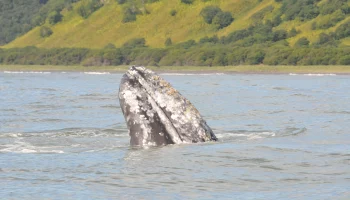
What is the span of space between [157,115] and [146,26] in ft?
350

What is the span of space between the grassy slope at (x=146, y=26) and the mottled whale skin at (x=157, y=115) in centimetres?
9512

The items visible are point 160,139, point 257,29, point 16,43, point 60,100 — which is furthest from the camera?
point 16,43

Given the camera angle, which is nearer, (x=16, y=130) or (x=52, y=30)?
(x=16, y=130)

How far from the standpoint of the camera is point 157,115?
12961mm

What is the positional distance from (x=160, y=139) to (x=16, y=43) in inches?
4709

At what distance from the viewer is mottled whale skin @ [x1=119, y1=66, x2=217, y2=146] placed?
12.9 meters

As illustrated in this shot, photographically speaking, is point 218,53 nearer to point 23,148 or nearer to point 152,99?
point 23,148

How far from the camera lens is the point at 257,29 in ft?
335

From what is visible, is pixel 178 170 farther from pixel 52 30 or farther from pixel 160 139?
pixel 52 30

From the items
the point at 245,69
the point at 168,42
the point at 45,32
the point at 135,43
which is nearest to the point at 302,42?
the point at 245,69

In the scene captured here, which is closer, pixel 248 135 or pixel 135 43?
pixel 248 135

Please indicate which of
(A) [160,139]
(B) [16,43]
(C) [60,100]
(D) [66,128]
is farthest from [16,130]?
(B) [16,43]

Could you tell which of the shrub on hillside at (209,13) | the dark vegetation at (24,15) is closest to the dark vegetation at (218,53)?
the shrub on hillside at (209,13)

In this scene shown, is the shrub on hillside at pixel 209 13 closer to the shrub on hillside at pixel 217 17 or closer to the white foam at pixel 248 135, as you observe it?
the shrub on hillside at pixel 217 17
